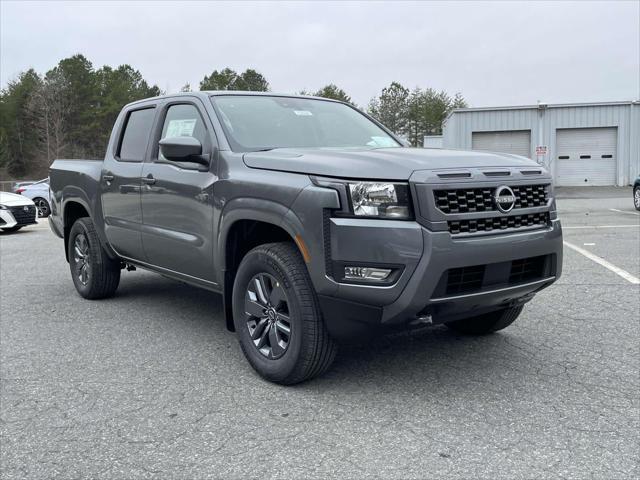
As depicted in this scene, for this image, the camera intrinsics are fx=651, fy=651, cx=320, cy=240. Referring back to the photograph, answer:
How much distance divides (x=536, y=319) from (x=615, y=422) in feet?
6.79

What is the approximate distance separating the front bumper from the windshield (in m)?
1.35

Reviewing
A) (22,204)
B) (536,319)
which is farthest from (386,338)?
(22,204)

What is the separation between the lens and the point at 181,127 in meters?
4.92

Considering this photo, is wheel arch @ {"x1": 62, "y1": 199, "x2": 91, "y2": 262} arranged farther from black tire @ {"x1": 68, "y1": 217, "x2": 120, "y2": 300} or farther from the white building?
the white building

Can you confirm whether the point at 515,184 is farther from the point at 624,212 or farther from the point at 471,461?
the point at 624,212

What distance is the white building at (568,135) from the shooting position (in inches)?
1294

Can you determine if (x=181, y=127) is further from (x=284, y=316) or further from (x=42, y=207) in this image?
(x=42, y=207)

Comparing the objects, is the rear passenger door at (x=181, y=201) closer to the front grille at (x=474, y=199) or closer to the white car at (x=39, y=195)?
the front grille at (x=474, y=199)

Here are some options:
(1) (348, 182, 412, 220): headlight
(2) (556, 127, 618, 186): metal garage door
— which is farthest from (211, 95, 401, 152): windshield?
(2) (556, 127, 618, 186): metal garage door

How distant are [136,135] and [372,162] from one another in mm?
2898

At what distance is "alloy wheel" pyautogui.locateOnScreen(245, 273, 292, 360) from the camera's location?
3.80 meters

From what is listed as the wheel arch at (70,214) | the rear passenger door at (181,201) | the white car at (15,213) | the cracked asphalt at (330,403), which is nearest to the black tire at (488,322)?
the cracked asphalt at (330,403)

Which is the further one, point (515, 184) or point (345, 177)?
point (515, 184)

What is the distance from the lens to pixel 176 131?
16.4 feet
